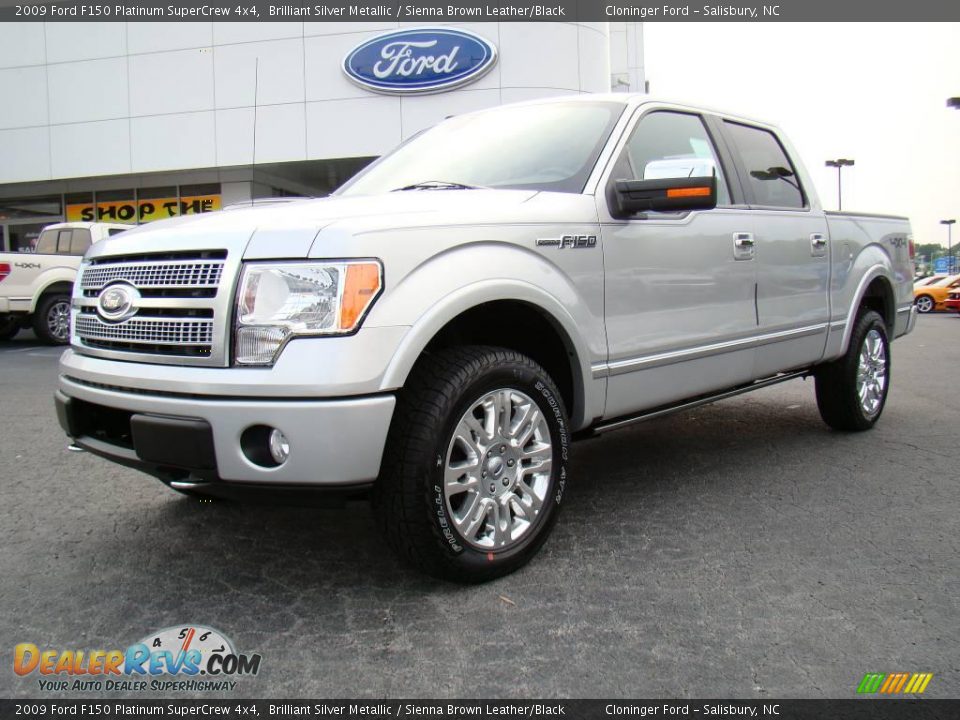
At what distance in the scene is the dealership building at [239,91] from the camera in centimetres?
1886

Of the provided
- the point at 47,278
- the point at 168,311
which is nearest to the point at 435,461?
the point at 168,311

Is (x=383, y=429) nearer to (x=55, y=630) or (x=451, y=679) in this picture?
(x=451, y=679)

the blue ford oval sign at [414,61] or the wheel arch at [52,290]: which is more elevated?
the blue ford oval sign at [414,61]

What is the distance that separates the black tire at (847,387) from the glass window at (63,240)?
11.3 metres

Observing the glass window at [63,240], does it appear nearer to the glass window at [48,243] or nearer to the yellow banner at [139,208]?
the glass window at [48,243]

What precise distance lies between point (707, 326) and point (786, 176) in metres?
1.65

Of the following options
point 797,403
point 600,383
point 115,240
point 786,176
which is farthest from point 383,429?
point 797,403

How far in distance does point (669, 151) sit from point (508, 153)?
88 cm

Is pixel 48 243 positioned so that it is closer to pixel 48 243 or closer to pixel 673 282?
pixel 48 243

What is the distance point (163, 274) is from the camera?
8.86 ft

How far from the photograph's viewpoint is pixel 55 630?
2562mm

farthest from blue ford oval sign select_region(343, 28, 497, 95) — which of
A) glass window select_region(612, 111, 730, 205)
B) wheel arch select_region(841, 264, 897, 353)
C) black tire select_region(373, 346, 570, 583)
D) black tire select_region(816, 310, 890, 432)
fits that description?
black tire select_region(373, 346, 570, 583)

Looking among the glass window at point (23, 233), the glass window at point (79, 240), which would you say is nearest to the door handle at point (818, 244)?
the glass window at point (79, 240)

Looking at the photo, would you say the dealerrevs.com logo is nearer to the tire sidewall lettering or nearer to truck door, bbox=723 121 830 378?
the tire sidewall lettering
